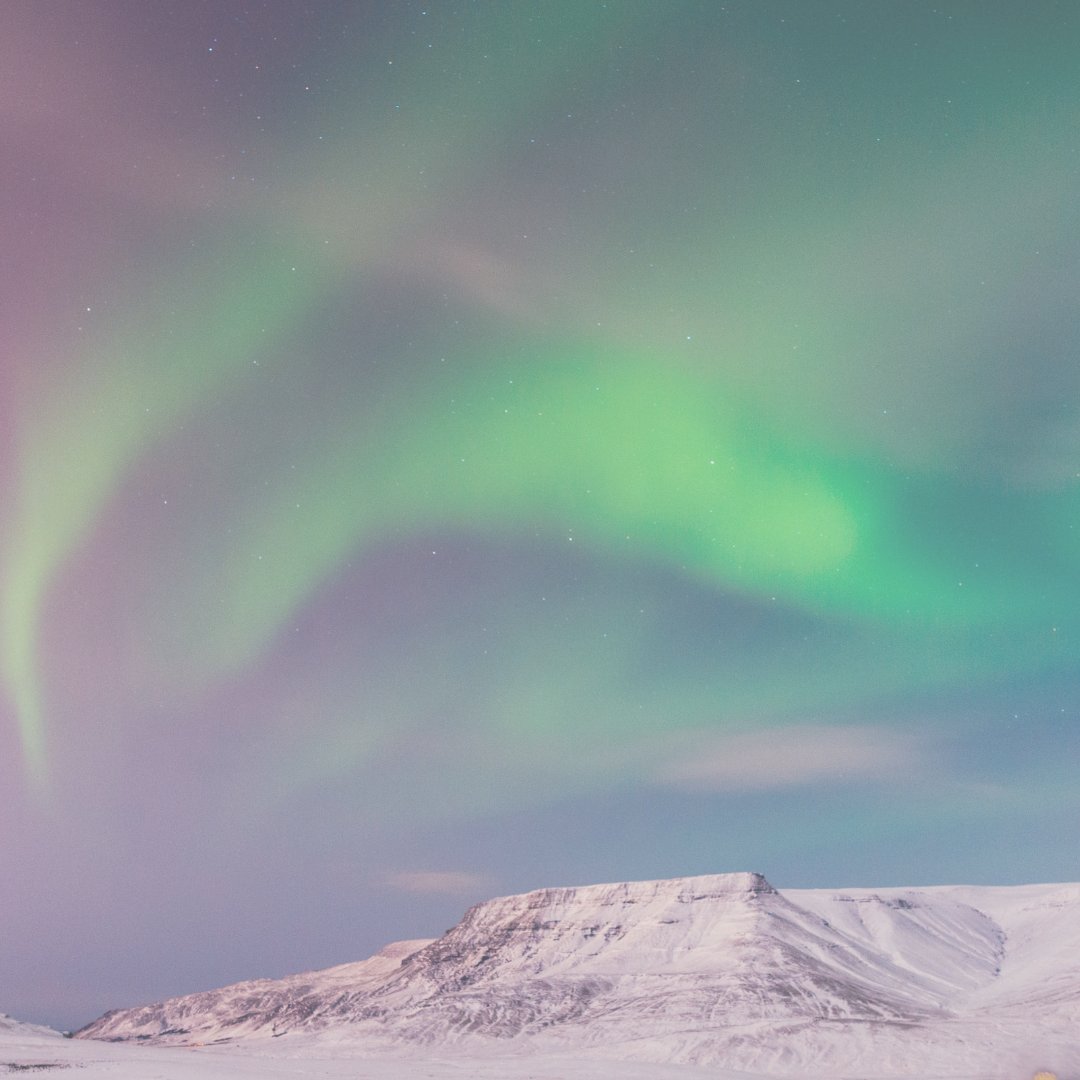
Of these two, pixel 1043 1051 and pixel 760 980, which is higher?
pixel 760 980

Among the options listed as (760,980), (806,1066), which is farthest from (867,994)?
(806,1066)

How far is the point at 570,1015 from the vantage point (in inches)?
7362

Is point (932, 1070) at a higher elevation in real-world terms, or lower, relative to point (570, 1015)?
lower

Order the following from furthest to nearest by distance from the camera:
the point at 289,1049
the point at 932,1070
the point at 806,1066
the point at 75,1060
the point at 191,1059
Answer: the point at 289,1049
the point at 806,1066
the point at 932,1070
the point at 191,1059
the point at 75,1060

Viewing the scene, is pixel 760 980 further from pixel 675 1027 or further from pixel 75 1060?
pixel 75 1060

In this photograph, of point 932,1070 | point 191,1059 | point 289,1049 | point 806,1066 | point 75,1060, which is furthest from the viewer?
point 289,1049

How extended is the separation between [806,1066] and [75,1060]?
100784 mm

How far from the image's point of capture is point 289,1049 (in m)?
186

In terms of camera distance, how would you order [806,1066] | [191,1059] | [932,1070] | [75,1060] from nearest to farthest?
[75,1060]
[191,1059]
[932,1070]
[806,1066]

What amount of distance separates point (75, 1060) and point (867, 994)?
171m

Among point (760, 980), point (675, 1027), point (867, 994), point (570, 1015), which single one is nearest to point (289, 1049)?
point (570, 1015)

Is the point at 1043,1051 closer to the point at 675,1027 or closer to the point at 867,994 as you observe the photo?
the point at 675,1027

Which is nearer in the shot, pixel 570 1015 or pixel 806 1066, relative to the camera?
pixel 806 1066

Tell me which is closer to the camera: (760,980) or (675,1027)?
(675,1027)
